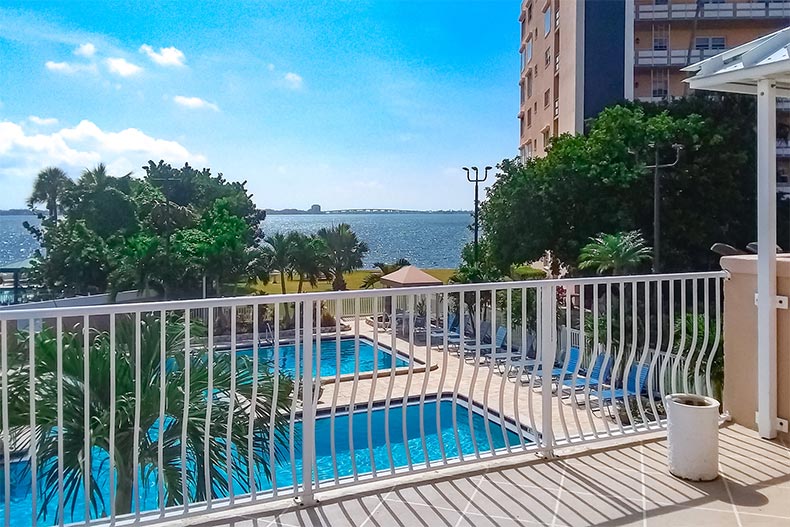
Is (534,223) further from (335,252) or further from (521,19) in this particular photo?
(521,19)

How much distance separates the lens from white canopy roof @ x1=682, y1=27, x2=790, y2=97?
3.35 metres

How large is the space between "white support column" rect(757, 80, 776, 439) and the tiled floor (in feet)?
1.14

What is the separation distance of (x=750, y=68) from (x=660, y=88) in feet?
79.6

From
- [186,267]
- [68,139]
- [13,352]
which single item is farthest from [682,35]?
[68,139]

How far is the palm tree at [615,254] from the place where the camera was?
50.2ft

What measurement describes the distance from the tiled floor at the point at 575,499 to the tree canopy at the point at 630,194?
14.9 m

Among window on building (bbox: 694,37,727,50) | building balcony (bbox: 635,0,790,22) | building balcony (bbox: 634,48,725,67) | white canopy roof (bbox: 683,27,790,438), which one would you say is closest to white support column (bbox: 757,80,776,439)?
white canopy roof (bbox: 683,27,790,438)

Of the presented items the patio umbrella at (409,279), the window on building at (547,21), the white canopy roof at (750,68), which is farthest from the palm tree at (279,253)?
the white canopy roof at (750,68)

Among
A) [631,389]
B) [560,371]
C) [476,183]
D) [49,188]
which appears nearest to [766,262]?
[560,371]

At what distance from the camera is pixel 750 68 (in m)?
3.42

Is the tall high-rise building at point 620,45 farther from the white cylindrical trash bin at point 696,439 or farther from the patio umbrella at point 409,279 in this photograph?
the white cylindrical trash bin at point 696,439

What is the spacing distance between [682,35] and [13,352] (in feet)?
94.0

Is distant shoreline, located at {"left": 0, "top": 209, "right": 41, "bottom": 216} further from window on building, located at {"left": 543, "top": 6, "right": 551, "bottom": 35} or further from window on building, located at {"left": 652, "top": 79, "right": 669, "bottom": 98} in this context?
window on building, located at {"left": 652, "top": 79, "right": 669, "bottom": 98}

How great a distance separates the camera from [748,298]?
3760 millimetres
